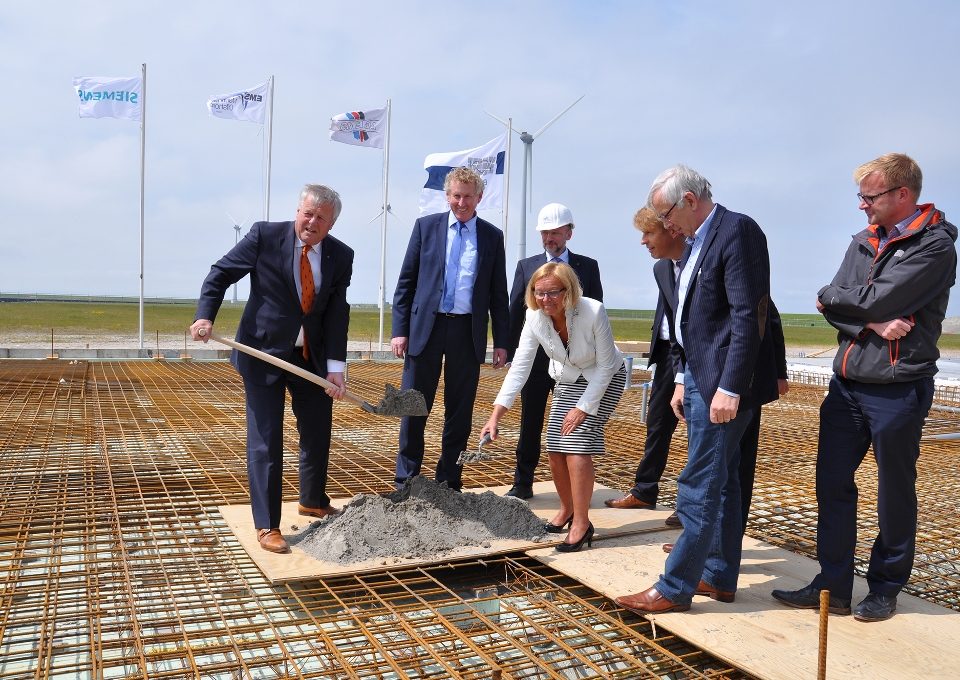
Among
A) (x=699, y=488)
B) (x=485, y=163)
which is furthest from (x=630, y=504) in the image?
(x=485, y=163)

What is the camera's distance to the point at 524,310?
4016mm

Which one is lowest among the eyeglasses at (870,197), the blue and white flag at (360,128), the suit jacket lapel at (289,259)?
the suit jacket lapel at (289,259)

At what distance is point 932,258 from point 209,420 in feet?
18.0

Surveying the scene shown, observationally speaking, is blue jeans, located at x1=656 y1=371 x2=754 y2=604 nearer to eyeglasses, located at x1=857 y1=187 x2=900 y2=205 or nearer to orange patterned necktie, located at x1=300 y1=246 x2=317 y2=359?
eyeglasses, located at x1=857 y1=187 x2=900 y2=205

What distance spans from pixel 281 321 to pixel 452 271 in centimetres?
90

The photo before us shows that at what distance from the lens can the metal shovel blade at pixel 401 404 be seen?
3414mm

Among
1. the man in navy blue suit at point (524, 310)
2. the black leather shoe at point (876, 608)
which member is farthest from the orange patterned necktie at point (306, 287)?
the black leather shoe at point (876, 608)

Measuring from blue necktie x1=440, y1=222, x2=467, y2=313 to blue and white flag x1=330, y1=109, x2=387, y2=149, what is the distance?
11.2 m

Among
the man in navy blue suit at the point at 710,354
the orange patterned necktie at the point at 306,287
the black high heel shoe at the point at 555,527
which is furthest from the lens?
the black high heel shoe at the point at 555,527

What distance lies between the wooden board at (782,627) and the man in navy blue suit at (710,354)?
0.16m

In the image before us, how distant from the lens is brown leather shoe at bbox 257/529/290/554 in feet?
9.79

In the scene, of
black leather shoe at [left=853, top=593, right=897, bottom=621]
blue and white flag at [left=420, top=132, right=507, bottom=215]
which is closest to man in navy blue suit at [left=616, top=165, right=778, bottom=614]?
black leather shoe at [left=853, top=593, right=897, bottom=621]

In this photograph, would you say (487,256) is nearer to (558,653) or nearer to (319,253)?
(319,253)

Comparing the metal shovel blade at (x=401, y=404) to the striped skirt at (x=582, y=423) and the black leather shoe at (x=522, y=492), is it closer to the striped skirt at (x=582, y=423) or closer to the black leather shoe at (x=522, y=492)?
the striped skirt at (x=582, y=423)
